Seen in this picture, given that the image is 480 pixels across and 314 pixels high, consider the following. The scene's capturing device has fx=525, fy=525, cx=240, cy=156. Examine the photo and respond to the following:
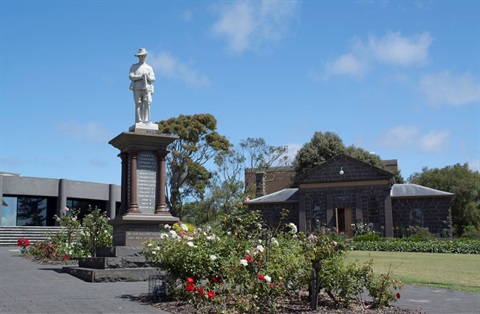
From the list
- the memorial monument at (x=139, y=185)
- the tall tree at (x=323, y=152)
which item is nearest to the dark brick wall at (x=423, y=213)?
the tall tree at (x=323, y=152)

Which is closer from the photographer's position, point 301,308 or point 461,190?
point 301,308

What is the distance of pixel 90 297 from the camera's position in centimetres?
899

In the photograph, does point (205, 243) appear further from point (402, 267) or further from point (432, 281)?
point (402, 267)

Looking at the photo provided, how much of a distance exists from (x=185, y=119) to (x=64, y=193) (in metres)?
11.0

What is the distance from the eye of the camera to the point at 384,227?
3781 centimetres

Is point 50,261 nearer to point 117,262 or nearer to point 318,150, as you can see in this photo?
point 117,262

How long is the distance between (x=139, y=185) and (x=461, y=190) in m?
48.5

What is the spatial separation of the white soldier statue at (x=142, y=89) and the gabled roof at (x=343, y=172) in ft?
88.3

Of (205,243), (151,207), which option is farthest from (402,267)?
(205,243)

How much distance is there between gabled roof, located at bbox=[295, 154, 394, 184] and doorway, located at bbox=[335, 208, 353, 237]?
7.65 feet

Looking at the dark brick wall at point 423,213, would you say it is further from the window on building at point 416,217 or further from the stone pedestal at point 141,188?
the stone pedestal at point 141,188

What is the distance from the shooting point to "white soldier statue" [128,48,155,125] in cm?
1417

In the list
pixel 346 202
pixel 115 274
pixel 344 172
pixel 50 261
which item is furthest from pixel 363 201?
pixel 115 274

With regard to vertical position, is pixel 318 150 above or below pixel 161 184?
above
